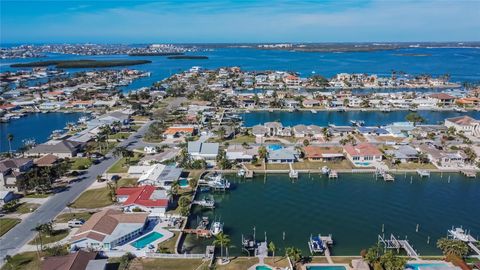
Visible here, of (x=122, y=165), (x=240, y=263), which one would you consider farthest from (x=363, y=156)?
(x=122, y=165)

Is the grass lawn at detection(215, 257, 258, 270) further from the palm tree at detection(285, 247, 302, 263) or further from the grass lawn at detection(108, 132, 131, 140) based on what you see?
the grass lawn at detection(108, 132, 131, 140)

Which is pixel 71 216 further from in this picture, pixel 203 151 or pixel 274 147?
pixel 274 147

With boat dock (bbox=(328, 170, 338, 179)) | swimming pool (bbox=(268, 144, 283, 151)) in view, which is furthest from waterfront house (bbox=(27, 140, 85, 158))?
boat dock (bbox=(328, 170, 338, 179))

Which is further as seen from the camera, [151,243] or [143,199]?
[143,199]

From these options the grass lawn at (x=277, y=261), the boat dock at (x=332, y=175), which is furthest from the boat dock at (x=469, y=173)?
A: the grass lawn at (x=277, y=261)

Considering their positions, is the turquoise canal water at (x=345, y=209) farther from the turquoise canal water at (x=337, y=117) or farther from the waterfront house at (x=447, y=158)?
the turquoise canal water at (x=337, y=117)

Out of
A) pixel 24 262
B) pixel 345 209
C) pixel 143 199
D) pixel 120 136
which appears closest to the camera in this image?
pixel 24 262
